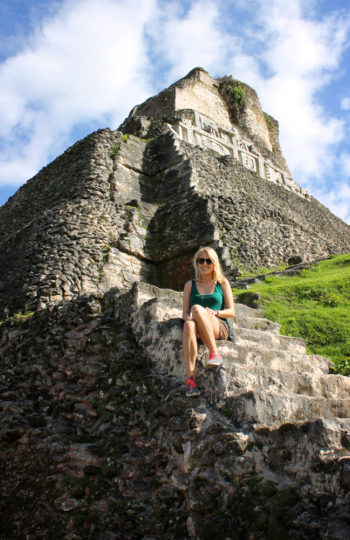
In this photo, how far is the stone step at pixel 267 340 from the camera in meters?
4.11

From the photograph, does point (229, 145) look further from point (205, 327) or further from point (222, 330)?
point (205, 327)

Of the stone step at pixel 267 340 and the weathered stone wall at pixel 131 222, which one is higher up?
the weathered stone wall at pixel 131 222

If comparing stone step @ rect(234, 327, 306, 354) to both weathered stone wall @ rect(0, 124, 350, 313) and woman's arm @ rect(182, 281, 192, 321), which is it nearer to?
woman's arm @ rect(182, 281, 192, 321)

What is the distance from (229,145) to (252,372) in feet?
50.6

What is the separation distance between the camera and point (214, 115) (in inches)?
782

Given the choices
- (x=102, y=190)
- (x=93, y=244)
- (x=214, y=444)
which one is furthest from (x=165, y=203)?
(x=214, y=444)

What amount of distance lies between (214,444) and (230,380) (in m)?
0.50

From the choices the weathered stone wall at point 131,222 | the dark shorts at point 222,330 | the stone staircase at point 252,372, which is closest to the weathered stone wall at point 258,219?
the weathered stone wall at point 131,222

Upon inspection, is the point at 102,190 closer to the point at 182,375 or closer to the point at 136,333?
the point at 136,333

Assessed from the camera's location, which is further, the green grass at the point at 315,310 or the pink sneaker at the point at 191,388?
the green grass at the point at 315,310

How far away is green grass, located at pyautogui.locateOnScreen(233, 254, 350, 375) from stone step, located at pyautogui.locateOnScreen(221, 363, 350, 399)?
85 centimetres

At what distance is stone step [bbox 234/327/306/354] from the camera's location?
4.11 metres

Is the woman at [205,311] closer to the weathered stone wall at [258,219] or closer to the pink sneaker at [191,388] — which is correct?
the pink sneaker at [191,388]

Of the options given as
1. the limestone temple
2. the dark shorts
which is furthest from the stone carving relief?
the dark shorts
